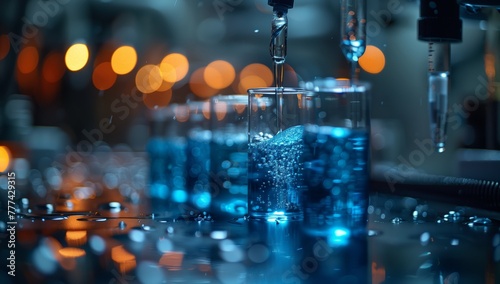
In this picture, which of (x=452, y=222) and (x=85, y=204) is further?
(x=85, y=204)

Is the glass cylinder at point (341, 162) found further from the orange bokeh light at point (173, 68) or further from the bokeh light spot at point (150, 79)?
the bokeh light spot at point (150, 79)

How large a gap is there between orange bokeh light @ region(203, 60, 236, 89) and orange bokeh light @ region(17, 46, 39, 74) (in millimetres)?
3082

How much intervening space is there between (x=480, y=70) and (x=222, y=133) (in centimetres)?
267

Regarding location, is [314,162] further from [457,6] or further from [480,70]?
[480,70]

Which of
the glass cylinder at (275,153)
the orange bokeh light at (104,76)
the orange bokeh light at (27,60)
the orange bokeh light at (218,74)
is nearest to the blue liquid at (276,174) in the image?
the glass cylinder at (275,153)

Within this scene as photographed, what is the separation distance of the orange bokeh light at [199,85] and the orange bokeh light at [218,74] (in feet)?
0.31

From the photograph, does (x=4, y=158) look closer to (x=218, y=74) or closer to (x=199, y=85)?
(x=199, y=85)

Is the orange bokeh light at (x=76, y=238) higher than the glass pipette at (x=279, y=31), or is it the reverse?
the glass pipette at (x=279, y=31)

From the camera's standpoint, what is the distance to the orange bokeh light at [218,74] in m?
7.10

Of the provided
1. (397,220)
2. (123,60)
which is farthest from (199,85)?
(397,220)

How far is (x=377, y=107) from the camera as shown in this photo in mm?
3734

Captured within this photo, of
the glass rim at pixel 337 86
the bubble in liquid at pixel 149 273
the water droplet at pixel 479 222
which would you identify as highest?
the glass rim at pixel 337 86

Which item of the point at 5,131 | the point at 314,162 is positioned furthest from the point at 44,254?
the point at 5,131

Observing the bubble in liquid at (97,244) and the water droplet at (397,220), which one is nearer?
the bubble in liquid at (97,244)
